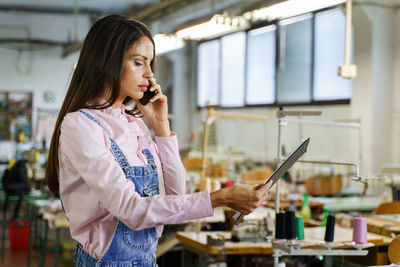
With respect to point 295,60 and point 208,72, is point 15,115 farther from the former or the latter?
point 295,60

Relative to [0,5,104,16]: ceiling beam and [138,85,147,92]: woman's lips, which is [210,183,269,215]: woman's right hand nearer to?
[138,85,147,92]: woman's lips

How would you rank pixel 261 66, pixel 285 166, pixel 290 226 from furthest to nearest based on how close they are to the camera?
pixel 261 66
pixel 290 226
pixel 285 166

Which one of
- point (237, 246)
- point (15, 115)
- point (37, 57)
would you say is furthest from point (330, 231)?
point (37, 57)

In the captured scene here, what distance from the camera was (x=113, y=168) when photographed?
1.51 m

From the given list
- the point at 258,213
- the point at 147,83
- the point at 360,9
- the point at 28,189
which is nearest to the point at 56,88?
→ the point at 28,189

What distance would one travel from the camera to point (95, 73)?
1619 mm

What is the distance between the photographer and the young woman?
149cm

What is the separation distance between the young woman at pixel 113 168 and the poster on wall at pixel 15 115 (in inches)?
509

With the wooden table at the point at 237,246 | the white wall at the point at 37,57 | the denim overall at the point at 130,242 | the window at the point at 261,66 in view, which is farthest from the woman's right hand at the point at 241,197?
the white wall at the point at 37,57

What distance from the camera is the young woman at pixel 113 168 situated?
149cm

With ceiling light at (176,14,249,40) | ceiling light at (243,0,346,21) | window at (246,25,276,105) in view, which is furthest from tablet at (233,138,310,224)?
window at (246,25,276,105)

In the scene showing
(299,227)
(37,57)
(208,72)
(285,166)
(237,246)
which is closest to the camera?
(285,166)

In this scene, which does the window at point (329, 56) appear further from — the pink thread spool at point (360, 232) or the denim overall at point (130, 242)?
the denim overall at point (130, 242)

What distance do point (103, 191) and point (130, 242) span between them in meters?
0.21
